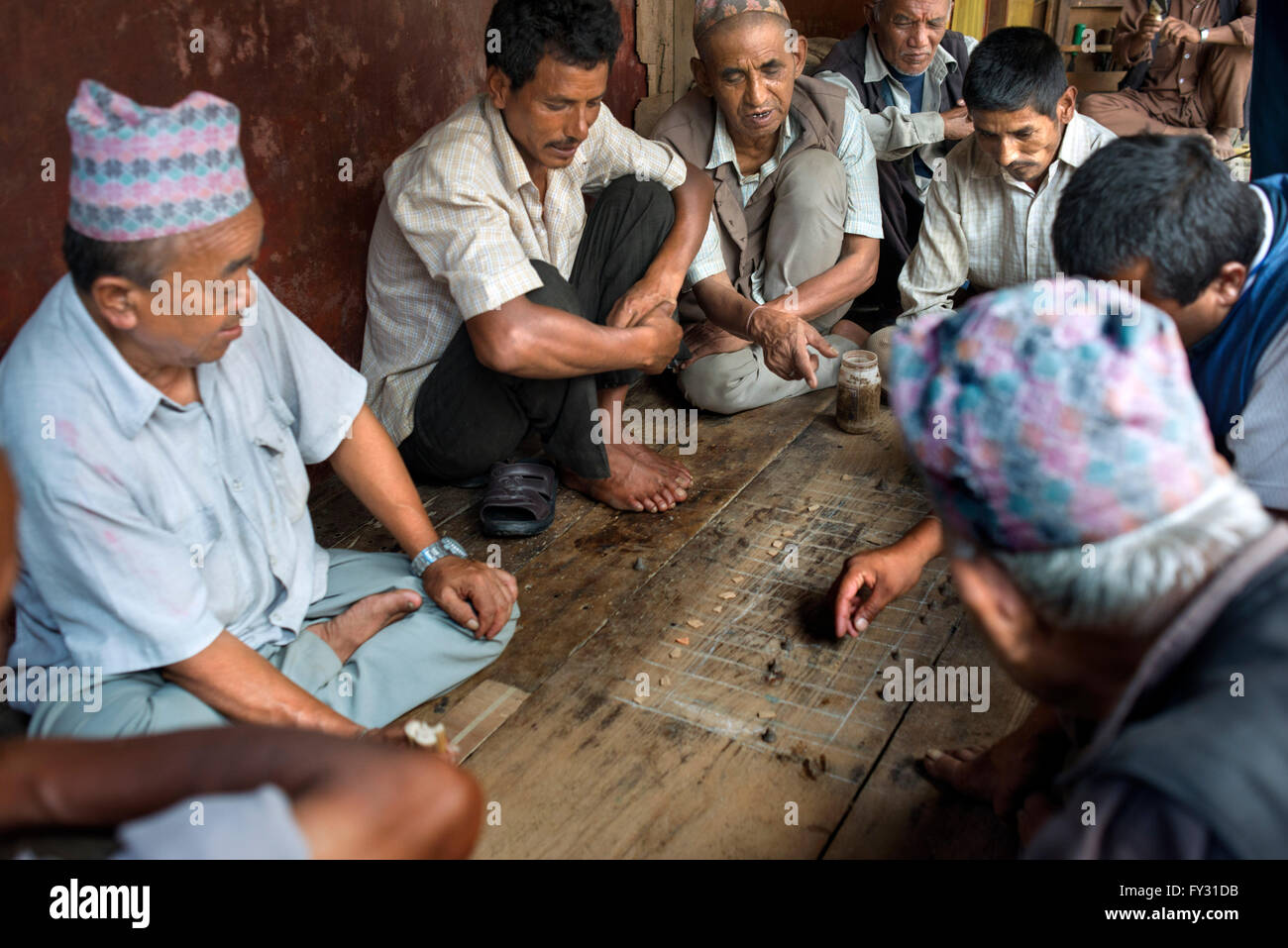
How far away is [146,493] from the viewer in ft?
6.17

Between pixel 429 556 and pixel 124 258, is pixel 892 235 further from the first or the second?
pixel 124 258

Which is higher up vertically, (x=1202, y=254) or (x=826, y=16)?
(x=826, y=16)

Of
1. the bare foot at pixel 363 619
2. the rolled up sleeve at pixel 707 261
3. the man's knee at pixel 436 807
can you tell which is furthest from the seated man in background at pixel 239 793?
the rolled up sleeve at pixel 707 261

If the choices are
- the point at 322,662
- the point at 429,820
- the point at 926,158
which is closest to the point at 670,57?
the point at 926,158

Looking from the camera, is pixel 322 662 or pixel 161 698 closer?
pixel 161 698

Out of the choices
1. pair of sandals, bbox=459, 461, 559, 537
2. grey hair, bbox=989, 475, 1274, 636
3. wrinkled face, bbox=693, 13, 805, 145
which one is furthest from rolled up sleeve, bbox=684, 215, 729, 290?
grey hair, bbox=989, 475, 1274, 636

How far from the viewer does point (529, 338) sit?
2818 millimetres

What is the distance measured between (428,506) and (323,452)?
88cm

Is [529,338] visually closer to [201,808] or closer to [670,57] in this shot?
[201,808]

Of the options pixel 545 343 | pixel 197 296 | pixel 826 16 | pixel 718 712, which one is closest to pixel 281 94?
pixel 545 343

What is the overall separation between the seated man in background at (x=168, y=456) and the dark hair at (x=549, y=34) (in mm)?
1061

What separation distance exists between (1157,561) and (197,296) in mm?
1550

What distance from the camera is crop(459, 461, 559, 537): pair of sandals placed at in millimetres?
2992

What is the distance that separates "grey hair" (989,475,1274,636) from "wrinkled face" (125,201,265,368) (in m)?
1.45
